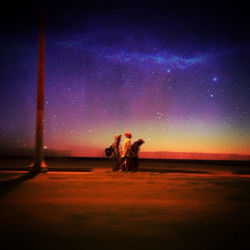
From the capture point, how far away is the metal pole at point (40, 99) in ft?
61.5

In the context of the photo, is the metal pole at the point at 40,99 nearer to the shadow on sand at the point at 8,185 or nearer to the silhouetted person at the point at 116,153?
the shadow on sand at the point at 8,185

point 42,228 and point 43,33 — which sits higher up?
point 43,33

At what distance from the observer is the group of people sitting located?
838 inches

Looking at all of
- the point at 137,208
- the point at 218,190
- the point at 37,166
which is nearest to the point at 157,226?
the point at 137,208

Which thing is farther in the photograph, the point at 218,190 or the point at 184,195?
the point at 218,190

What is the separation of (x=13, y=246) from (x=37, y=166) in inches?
509

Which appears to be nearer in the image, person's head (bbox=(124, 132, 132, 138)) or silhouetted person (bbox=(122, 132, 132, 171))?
silhouetted person (bbox=(122, 132, 132, 171))

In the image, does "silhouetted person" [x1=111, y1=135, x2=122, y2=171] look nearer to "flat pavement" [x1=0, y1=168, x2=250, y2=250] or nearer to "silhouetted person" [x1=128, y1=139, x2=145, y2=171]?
"silhouetted person" [x1=128, y1=139, x2=145, y2=171]

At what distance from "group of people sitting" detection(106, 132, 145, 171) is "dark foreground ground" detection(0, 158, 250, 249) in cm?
736

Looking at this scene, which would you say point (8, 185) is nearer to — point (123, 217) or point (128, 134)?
point (123, 217)

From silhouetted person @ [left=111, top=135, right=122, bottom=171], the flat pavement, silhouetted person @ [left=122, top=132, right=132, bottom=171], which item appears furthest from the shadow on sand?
silhouetted person @ [left=111, top=135, right=122, bottom=171]

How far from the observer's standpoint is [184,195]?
1183 centimetres

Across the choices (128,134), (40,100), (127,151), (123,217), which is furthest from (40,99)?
(123,217)

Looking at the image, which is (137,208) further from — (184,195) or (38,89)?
(38,89)
